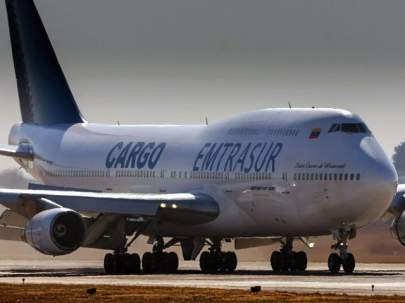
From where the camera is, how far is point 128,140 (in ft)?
245

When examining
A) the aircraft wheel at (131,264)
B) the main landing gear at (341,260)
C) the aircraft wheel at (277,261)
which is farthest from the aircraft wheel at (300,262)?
the aircraft wheel at (131,264)

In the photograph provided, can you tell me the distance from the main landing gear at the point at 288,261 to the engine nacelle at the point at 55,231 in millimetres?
9201

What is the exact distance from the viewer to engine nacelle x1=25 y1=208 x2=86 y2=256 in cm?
6178

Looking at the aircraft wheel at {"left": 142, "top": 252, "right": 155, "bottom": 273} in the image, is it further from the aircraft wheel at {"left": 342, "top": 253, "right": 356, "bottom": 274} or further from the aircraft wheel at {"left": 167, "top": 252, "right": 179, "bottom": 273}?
the aircraft wheel at {"left": 342, "top": 253, "right": 356, "bottom": 274}

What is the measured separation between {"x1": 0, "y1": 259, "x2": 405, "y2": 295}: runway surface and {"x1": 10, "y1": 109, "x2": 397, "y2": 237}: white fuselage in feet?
7.74

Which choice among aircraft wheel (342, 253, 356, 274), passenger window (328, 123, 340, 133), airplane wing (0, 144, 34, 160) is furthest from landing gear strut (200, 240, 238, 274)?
airplane wing (0, 144, 34, 160)

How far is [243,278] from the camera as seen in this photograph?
2293 inches

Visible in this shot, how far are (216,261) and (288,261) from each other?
11.1ft

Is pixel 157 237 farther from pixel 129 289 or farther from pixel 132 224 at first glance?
pixel 129 289

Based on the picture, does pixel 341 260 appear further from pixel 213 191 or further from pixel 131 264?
pixel 131 264

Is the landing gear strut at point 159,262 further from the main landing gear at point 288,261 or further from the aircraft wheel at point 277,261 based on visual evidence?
the main landing gear at point 288,261

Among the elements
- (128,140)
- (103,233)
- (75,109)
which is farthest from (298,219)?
(75,109)

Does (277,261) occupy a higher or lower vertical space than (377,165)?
lower

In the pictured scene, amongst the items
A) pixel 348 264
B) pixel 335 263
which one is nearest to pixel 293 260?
pixel 335 263
